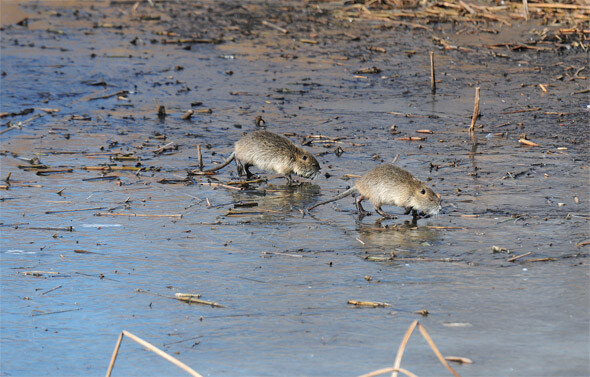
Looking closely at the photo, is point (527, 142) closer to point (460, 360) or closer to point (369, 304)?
point (369, 304)

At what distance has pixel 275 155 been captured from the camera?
8602mm

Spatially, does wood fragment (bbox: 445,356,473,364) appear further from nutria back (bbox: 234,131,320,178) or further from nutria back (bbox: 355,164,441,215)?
nutria back (bbox: 234,131,320,178)

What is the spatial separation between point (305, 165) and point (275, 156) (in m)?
0.36

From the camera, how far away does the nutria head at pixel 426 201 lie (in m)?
7.11

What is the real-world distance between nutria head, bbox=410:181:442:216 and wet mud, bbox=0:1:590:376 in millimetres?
132

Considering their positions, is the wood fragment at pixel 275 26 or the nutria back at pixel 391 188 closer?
the nutria back at pixel 391 188

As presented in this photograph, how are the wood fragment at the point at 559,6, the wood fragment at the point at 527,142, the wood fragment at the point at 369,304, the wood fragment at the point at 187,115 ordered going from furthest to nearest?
1. the wood fragment at the point at 559,6
2. the wood fragment at the point at 187,115
3. the wood fragment at the point at 527,142
4. the wood fragment at the point at 369,304

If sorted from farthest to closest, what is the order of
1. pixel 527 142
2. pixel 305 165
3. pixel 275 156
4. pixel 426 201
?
pixel 527 142 → pixel 275 156 → pixel 305 165 → pixel 426 201

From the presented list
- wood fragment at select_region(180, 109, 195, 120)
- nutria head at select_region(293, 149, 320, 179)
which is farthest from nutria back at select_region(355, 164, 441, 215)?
wood fragment at select_region(180, 109, 195, 120)

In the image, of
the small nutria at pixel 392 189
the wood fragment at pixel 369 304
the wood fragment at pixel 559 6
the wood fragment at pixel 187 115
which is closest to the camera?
the wood fragment at pixel 369 304

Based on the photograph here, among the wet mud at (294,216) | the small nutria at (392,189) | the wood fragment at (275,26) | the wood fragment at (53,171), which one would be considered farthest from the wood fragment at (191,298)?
the wood fragment at (275,26)

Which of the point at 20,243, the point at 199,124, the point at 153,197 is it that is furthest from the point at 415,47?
the point at 20,243

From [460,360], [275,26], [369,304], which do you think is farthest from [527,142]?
[275,26]

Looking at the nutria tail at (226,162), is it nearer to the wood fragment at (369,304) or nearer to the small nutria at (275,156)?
the small nutria at (275,156)
